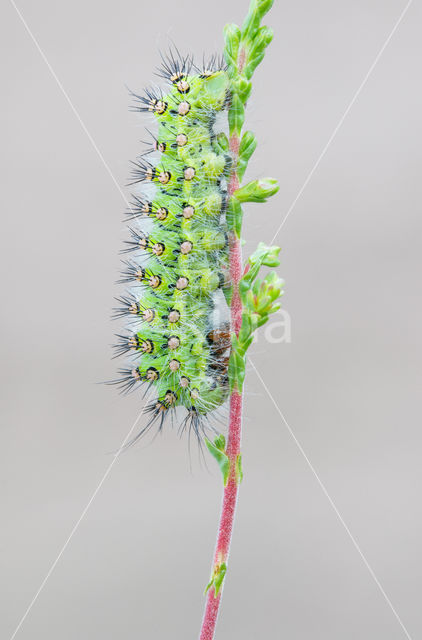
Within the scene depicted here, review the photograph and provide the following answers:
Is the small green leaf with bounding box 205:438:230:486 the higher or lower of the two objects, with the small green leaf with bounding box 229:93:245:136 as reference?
lower

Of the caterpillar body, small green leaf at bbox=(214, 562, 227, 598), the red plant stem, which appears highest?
the caterpillar body

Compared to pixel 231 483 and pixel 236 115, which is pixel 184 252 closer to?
pixel 236 115

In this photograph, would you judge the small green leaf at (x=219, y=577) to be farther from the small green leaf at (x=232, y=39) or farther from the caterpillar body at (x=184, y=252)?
the small green leaf at (x=232, y=39)

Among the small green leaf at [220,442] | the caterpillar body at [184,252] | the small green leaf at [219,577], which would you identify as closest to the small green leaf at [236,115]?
the caterpillar body at [184,252]

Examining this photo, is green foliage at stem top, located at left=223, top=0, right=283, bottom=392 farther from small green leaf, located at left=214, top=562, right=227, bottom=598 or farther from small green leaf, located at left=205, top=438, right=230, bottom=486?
small green leaf, located at left=214, top=562, right=227, bottom=598

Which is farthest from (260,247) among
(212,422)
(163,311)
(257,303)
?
(212,422)

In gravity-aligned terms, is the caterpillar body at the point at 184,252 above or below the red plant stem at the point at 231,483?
above

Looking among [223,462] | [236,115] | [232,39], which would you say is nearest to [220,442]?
[223,462]

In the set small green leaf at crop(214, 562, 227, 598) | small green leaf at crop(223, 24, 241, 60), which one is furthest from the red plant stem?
small green leaf at crop(223, 24, 241, 60)

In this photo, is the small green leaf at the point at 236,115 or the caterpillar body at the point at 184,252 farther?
the caterpillar body at the point at 184,252
